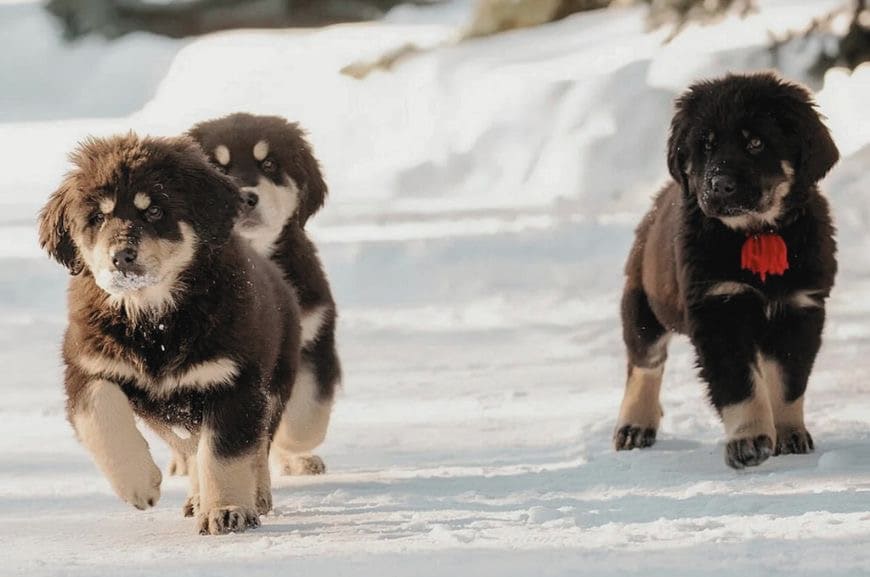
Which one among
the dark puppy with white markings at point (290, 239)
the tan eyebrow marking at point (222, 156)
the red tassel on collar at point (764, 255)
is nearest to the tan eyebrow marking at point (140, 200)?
the dark puppy with white markings at point (290, 239)

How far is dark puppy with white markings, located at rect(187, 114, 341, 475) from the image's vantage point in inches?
264

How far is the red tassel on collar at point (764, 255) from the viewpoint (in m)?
6.39

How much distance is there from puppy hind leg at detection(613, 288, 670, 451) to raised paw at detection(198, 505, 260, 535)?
91.0 inches

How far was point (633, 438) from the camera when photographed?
7.13 meters

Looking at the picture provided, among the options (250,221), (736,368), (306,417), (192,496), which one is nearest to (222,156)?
(250,221)

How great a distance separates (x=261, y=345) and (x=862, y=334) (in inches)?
219

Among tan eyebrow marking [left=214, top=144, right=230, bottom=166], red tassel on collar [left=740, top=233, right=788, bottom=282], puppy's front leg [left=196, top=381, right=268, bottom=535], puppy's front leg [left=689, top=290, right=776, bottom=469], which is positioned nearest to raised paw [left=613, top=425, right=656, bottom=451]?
puppy's front leg [left=689, top=290, right=776, bottom=469]

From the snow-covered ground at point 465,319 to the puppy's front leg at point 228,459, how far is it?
12 centimetres

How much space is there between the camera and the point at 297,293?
22.3 ft

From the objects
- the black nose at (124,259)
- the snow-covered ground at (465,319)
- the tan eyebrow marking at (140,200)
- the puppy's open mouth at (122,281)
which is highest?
the tan eyebrow marking at (140,200)

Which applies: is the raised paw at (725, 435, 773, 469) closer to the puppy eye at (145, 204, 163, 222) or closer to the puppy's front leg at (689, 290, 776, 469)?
the puppy's front leg at (689, 290, 776, 469)

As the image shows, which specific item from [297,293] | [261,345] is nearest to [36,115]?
[297,293]

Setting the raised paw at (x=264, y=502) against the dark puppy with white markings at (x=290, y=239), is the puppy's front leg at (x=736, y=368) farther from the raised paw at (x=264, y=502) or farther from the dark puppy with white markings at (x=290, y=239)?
the raised paw at (x=264, y=502)

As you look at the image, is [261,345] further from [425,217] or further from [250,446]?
[425,217]
